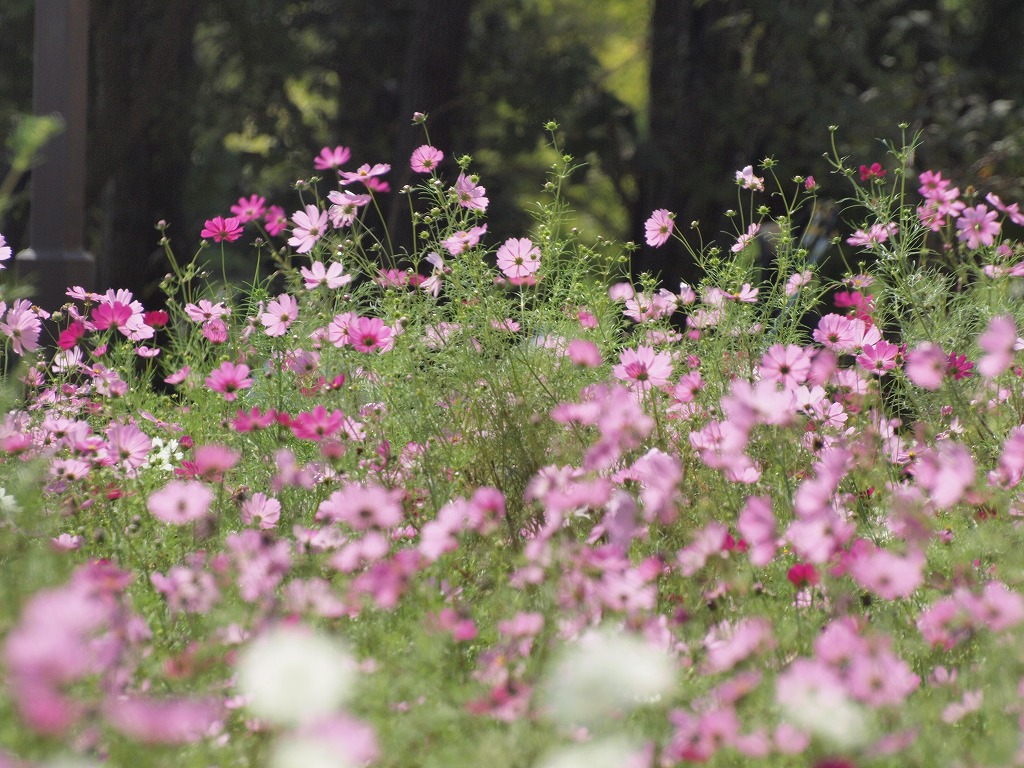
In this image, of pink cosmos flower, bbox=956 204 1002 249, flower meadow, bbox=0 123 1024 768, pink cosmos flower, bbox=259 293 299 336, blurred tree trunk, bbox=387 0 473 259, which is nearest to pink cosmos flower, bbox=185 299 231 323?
flower meadow, bbox=0 123 1024 768

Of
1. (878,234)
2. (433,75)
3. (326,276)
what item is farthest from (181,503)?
(433,75)

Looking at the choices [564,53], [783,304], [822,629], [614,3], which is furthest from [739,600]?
[614,3]

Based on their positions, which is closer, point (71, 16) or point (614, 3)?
point (71, 16)

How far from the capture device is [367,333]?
2.47 metres

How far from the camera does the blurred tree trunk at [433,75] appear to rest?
24.7 ft

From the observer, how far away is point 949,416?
122 inches

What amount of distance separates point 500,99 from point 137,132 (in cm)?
262

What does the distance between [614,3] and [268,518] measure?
14.8 metres

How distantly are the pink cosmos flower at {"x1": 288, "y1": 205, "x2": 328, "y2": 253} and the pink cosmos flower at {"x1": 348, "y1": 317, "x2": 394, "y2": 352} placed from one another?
0.41 m

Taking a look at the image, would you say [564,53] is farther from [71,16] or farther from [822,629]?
[822,629]

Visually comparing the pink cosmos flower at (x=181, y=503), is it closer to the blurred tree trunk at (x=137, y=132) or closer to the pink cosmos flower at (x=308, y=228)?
the pink cosmos flower at (x=308, y=228)

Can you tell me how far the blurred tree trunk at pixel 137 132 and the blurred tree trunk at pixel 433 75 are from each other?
1.71 meters

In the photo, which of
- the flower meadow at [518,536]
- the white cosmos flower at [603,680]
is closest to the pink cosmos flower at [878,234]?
the flower meadow at [518,536]

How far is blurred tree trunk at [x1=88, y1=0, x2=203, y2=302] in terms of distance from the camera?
7887 mm
